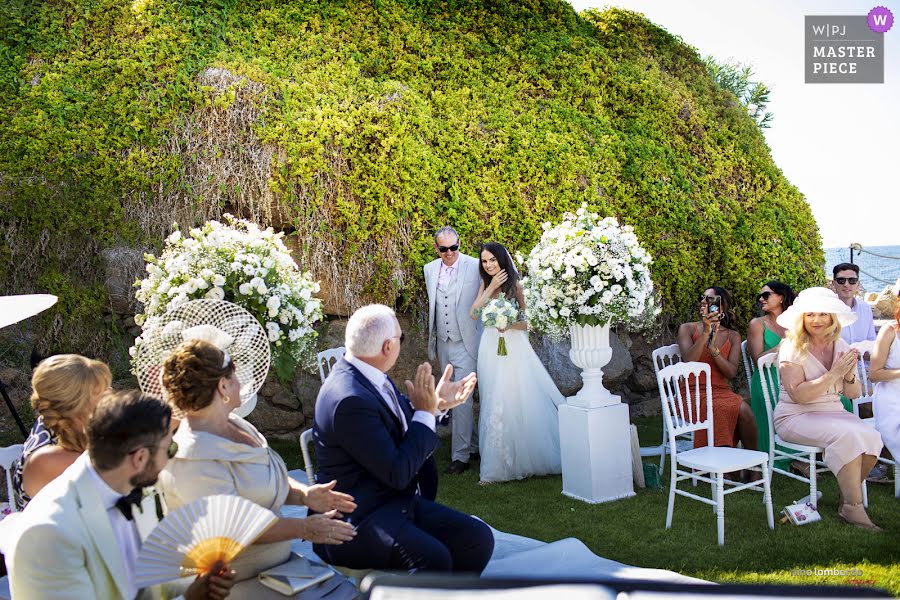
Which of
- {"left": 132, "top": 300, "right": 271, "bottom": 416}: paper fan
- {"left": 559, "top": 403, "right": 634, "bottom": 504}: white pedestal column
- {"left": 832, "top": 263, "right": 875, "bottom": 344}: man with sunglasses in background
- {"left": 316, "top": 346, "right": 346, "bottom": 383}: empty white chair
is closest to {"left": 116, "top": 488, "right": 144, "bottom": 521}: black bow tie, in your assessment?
{"left": 132, "top": 300, "right": 271, "bottom": 416}: paper fan

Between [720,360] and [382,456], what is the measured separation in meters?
4.24

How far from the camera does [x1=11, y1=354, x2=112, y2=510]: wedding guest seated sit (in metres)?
2.87

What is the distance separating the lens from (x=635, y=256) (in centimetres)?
564

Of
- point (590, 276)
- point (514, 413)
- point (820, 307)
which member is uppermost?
point (590, 276)

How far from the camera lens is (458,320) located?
21.9 ft

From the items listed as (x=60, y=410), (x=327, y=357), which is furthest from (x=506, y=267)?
(x=60, y=410)

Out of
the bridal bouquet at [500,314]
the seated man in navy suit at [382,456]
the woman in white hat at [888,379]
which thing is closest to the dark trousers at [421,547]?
the seated man in navy suit at [382,456]

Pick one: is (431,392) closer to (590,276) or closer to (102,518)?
(102,518)

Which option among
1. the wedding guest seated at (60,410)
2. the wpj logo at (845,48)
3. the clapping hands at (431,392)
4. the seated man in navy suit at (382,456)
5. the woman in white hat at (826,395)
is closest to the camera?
the wedding guest seated at (60,410)

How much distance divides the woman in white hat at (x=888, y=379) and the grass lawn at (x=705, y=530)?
0.54 meters

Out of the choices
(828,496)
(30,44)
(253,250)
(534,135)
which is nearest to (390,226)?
(534,135)

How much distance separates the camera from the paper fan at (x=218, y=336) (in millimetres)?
3512

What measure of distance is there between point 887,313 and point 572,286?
21.0ft

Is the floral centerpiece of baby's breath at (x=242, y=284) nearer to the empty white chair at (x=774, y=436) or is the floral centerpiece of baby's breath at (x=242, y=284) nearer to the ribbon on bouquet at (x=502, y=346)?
the ribbon on bouquet at (x=502, y=346)
